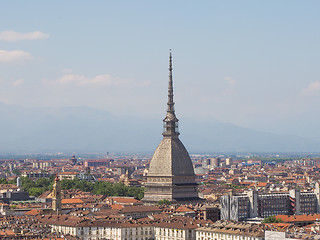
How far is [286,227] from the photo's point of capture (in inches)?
2995

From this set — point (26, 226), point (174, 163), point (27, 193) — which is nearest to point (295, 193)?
point (174, 163)

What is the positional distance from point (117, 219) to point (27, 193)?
174 feet

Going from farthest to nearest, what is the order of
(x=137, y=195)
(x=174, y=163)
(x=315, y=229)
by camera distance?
(x=137, y=195) → (x=174, y=163) → (x=315, y=229)

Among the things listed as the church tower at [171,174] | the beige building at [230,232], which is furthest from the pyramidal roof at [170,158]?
the beige building at [230,232]

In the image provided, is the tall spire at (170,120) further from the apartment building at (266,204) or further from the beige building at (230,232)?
the beige building at (230,232)

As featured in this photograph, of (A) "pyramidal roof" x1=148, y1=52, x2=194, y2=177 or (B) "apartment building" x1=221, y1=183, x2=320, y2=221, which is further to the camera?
(A) "pyramidal roof" x1=148, y1=52, x2=194, y2=177

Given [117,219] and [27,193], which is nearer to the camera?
[117,219]

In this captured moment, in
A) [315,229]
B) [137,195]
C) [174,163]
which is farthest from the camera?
[137,195]

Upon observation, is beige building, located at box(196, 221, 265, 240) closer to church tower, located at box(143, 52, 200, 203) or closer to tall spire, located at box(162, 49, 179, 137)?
church tower, located at box(143, 52, 200, 203)

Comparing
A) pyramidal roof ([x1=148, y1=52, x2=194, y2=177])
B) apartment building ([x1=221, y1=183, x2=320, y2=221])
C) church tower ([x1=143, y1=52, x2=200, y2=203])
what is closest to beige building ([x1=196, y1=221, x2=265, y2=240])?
apartment building ([x1=221, y1=183, x2=320, y2=221])

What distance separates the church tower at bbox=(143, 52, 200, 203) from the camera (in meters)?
111

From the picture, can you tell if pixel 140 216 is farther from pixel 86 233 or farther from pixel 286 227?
pixel 286 227

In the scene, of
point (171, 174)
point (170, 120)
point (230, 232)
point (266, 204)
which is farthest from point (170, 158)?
point (230, 232)

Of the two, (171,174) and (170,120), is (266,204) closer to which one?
(171,174)
